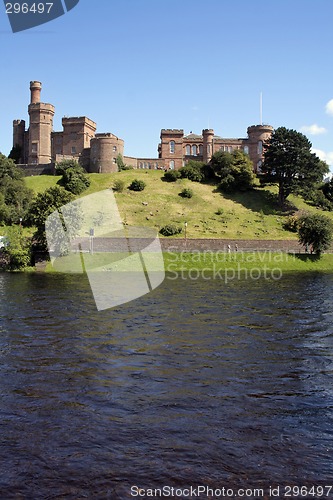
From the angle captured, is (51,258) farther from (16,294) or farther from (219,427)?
(219,427)

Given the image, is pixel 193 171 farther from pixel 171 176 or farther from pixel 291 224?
pixel 291 224

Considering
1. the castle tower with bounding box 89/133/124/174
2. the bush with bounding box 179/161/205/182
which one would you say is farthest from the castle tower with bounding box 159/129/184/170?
the castle tower with bounding box 89/133/124/174

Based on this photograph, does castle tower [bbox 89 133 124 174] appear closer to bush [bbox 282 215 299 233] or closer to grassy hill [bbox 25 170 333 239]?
grassy hill [bbox 25 170 333 239]

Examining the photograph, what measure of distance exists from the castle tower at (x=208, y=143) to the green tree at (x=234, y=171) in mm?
9434

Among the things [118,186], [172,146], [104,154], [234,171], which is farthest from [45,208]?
[172,146]

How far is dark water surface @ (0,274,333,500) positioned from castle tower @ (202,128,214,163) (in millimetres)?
82315

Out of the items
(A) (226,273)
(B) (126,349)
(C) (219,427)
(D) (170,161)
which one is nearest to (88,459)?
(C) (219,427)

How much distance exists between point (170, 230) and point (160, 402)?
188 ft

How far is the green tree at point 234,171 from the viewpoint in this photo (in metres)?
90.1

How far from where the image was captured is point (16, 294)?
3216 centimetres

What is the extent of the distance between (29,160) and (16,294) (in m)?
75.3

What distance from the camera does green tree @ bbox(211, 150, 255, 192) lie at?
296 ft

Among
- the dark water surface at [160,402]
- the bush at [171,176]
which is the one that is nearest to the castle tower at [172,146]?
the bush at [171,176]

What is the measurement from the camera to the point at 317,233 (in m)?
60.9
